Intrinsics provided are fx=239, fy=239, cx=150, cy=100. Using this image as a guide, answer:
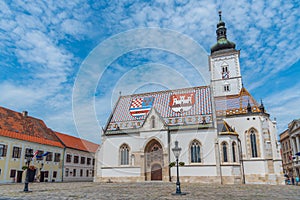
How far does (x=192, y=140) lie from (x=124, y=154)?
10309 mm

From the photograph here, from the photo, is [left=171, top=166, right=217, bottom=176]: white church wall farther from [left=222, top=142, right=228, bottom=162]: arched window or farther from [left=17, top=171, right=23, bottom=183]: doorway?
[left=17, top=171, right=23, bottom=183]: doorway

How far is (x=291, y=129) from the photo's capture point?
2019 inches

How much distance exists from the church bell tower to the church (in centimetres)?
319

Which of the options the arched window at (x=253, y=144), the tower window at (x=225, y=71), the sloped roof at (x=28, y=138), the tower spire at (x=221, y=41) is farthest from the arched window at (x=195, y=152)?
the sloped roof at (x=28, y=138)

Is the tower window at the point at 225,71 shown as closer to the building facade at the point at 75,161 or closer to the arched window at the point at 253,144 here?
the arched window at the point at 253,144

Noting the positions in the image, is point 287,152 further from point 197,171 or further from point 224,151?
point 197,171

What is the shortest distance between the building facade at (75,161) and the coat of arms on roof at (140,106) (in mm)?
14635

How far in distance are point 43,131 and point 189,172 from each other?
2515cm

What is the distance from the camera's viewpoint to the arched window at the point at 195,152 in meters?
31.5

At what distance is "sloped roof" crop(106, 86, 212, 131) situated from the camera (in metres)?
33.8

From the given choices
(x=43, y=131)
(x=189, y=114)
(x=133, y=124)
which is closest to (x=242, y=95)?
(x=189, y=114)

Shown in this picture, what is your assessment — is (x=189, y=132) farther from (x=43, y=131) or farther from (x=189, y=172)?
(x=43, y=131)

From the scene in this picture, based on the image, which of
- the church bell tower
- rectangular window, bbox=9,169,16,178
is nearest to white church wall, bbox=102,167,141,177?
rectangular window, bbox=9,169,16,178

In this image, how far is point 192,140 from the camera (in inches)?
1264
